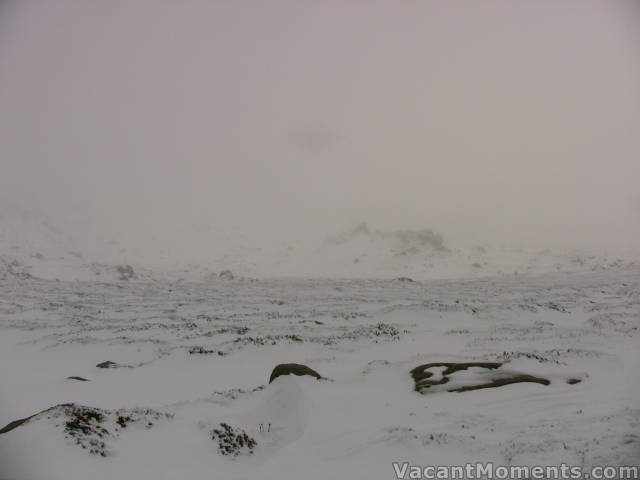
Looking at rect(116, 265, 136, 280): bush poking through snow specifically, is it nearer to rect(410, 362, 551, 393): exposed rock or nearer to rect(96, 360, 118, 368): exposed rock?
rect(96, 360, 118, 368): exposed rock

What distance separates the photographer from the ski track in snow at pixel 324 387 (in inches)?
293

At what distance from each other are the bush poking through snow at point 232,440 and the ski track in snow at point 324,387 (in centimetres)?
14

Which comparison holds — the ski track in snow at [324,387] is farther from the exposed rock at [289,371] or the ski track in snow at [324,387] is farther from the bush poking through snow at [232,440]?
the exposed rock at [289,371]

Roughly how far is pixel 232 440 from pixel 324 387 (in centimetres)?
414

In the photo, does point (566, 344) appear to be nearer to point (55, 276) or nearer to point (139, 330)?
point (139, 330)

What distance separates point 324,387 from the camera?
11906 mm

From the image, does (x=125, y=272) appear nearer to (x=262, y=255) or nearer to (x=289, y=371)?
(x=262, y=255)

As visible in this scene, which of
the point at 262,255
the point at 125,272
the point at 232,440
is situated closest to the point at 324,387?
the point at 232,440

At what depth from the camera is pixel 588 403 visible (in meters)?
10.0

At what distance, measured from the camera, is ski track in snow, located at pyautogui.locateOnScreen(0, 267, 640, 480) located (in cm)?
744

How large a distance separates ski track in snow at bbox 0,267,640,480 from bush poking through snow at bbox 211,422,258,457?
139 millimetres

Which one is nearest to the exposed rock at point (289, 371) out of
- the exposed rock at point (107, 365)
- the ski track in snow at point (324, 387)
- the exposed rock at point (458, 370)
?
the ski track in snow at point (324, 387)

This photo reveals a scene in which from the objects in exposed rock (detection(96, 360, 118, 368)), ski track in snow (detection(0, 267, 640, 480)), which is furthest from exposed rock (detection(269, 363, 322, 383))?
exposed rock (detection(96, 360, 118, 368))

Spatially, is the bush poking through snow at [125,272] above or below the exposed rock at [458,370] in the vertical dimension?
above
